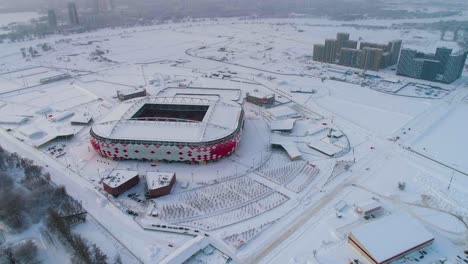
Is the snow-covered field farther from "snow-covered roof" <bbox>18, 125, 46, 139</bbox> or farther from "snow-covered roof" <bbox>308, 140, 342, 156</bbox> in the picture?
"snow-covered roof" <bbox>308, 140, 342, 156</bbox>

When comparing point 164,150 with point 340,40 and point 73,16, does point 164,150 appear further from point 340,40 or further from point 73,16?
point 73,16

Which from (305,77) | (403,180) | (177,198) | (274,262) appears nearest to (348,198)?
(403,180)

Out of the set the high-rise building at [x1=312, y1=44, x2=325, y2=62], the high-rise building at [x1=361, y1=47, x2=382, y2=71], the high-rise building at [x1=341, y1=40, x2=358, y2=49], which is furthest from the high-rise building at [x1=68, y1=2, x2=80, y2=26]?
the high-rise building at [x1=361, y1=47, x2=382, y2=71]

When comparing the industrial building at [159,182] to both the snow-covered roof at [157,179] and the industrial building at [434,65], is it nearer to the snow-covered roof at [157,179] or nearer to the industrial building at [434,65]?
the snow-covered roof at [157,179]

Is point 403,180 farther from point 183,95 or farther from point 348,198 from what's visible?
point 183,95

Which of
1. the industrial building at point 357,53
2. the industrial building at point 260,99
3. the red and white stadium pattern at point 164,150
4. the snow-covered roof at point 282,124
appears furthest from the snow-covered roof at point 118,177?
the industrial building at point 357,53

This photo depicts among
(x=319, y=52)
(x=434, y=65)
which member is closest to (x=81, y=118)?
(x=319, y=52)

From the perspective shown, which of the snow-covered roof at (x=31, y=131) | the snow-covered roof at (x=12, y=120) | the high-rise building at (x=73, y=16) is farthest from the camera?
the high-rise building at (x=73, y=16)

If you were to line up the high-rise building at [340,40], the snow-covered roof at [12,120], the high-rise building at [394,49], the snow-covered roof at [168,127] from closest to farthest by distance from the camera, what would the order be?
the snow-covered roof at [168,127]
the snow-covered roof at [12,120]
the high-rise building at [394,49]
the high-rise building at [340,40]
